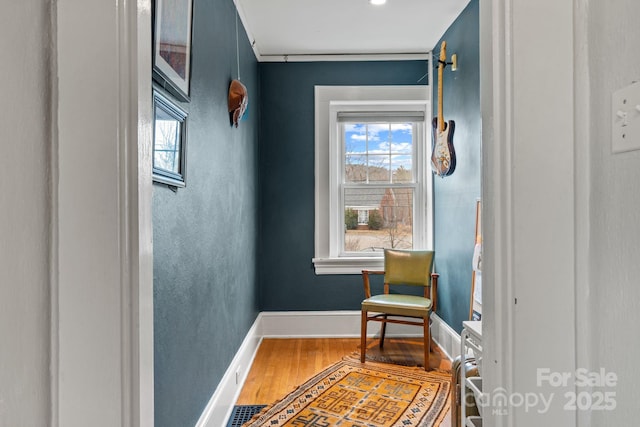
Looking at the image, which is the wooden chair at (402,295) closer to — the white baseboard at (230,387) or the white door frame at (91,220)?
the white baseboard at (230,387)

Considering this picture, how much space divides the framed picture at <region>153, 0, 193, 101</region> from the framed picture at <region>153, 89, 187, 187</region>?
0.21 ft

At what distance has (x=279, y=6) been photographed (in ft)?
8.73

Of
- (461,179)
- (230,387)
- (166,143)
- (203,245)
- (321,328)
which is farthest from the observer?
(321,328)

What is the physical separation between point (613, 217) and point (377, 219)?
9.78 ft

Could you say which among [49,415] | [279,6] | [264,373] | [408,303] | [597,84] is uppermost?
[279,6]

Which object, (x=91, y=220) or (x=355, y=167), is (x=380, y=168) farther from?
(x=91, y=220)

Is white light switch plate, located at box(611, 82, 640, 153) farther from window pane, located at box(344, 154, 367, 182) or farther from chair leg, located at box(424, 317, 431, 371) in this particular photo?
window pane, located at box(344, 154, 367, 182)

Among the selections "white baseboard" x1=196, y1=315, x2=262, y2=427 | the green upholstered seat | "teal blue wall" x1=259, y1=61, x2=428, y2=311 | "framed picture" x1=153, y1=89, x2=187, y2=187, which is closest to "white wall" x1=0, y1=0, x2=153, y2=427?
"framed picture" x1=153, y1=89, x2=187, y2=187

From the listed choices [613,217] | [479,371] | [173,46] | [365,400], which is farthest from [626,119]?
[365,400]

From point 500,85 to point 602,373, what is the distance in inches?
21.5

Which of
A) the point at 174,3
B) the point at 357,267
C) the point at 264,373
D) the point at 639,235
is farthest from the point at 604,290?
the point at 357,267

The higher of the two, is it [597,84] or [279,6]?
[279,6]

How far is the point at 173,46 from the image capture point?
4.39 feet

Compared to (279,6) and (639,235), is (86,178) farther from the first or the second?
(279,6)
